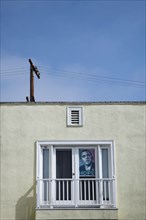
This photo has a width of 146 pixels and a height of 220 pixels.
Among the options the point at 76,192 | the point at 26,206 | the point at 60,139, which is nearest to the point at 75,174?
the point at 76,192

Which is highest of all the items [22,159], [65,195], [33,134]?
[33,134]

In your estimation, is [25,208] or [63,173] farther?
[63,173]

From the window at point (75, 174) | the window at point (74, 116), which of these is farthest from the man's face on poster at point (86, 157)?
the window at point (74, 116)

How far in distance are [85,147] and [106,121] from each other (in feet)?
3.95

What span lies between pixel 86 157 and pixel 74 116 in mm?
1532

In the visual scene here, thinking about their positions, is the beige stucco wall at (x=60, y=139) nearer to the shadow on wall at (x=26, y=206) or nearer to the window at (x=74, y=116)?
the shadow on wall at (x=26, y=206)

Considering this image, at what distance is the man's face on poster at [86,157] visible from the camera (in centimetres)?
1421

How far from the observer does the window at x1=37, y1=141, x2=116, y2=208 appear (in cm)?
1354

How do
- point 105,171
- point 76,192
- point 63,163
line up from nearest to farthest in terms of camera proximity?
point 76,192 < point 105,171 < point 63,163

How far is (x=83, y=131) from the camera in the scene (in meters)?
14.3

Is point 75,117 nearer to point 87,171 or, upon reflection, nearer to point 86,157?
point 86,157

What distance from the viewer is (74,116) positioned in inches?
568

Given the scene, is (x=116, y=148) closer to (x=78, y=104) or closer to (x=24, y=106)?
(x=78, y=104)

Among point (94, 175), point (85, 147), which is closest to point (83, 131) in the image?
point (85, 147)
